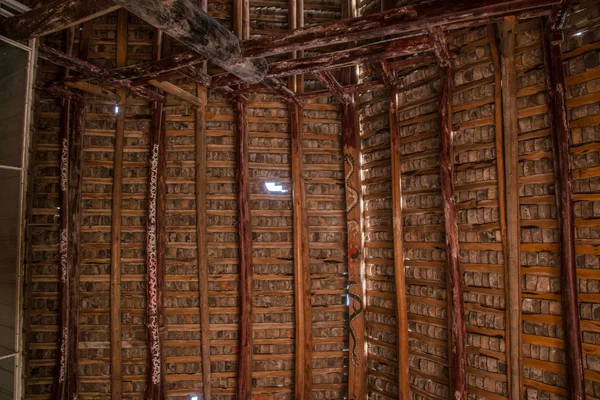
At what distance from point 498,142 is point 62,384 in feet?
21.8

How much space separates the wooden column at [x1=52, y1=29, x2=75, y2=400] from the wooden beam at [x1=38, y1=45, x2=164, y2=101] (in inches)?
32.3

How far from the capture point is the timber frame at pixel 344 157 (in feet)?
11.7

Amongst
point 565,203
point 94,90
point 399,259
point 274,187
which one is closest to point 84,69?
point 94,90

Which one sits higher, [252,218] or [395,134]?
[395,134]

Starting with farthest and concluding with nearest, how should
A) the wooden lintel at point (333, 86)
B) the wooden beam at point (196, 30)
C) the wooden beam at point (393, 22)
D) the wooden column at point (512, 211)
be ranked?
the wooden lintel at point (333, 86)
the wooden column at point (512, 211)
the wooden beam at point (393, 22)
the wooden beam at point (196, 30)

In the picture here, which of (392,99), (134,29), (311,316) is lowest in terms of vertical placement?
(311,316)

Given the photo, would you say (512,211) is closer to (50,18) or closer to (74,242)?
(50,18)

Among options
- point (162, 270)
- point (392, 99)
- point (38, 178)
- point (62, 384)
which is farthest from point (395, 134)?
point (62, 384)

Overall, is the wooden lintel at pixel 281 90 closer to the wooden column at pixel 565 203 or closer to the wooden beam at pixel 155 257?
the wooden beam at pixel 155 257

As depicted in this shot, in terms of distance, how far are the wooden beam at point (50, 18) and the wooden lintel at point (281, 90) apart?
1901 mm

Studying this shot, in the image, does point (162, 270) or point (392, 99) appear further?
point (162, 270)

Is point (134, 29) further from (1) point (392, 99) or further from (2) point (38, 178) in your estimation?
(1) point (392, 99)

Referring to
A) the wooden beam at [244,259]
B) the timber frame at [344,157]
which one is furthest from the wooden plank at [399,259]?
the wooden beam at [244,259]

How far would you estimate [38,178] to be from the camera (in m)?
5.55
